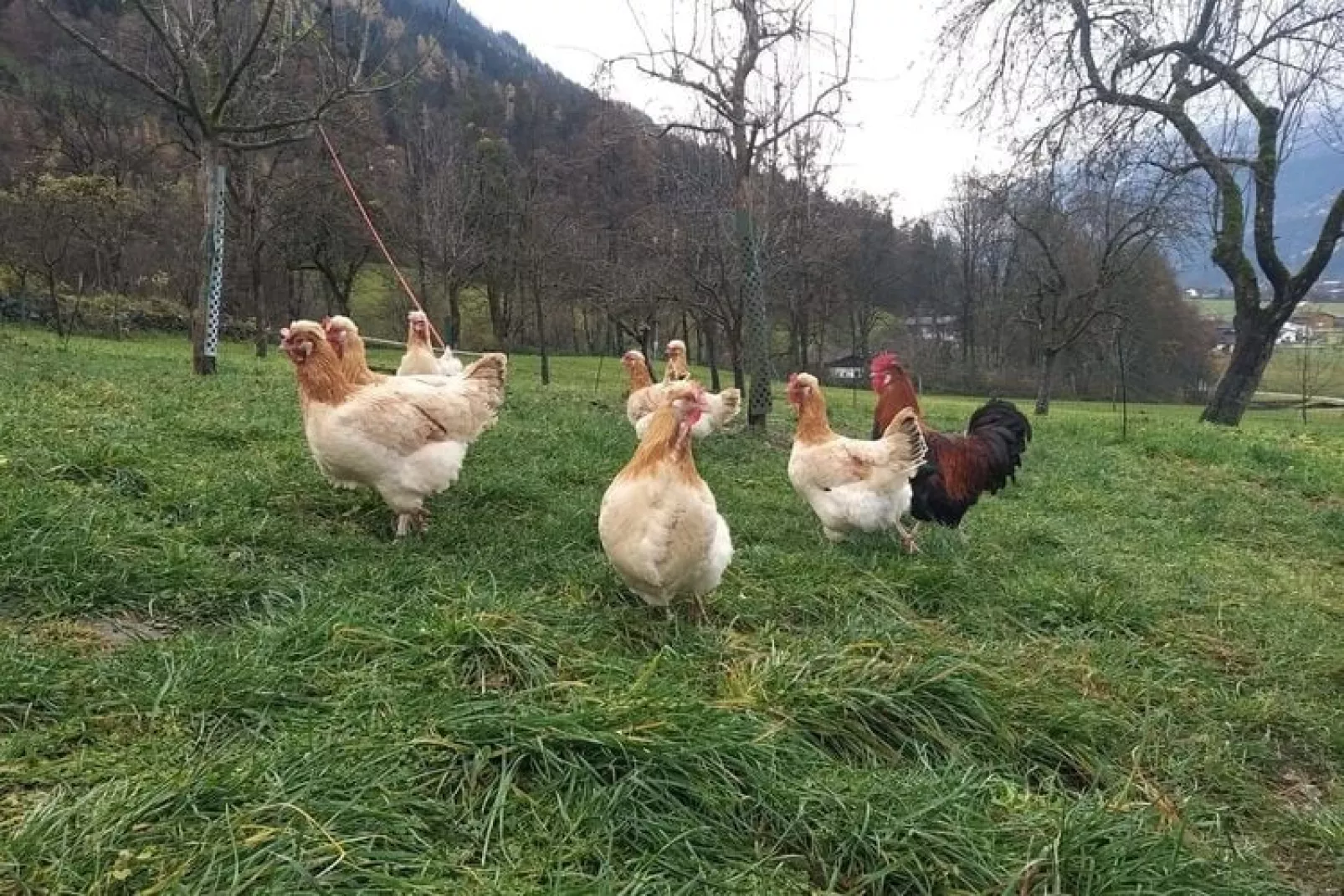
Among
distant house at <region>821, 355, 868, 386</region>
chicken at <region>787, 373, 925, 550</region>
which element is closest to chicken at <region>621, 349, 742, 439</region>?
chicken at <region>787, 373, 925, 550</region>

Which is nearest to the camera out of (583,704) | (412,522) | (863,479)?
(583,704)

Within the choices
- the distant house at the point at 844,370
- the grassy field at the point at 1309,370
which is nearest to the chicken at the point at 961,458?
the grassy field at the point at 1309,370

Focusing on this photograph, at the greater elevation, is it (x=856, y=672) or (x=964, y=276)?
(x=964, y=276)

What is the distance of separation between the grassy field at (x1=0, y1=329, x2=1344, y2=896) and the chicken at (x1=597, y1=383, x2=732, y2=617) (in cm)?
24

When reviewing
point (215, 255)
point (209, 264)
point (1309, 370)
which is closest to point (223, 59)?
point (215, 255)

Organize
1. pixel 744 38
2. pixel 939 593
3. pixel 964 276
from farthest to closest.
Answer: pixel 964 276 → pixel 744 38 → pixel 939 593

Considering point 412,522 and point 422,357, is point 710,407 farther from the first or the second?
point 412,522

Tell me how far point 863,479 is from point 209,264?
977 cm

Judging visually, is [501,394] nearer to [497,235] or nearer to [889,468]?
[889,468]

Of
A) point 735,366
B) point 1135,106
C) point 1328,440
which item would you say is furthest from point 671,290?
point 1328,440

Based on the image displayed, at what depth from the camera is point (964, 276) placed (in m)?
46.2

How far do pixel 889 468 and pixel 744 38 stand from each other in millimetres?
6550

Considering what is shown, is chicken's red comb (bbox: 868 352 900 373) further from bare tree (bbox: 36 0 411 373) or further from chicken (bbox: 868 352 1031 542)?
bare tree (bbox: 36 0 411 373)

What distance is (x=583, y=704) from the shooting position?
113 inches
